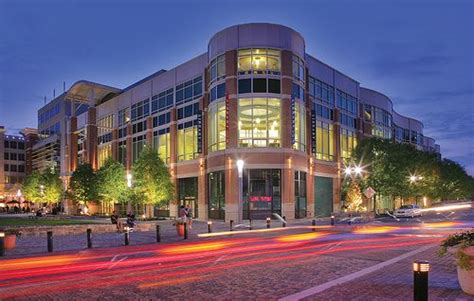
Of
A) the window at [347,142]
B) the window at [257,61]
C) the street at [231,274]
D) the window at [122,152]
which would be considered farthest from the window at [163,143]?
the street at [231,274]

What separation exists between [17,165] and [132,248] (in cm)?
13355

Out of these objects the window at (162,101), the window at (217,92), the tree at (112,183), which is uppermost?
the window at (162,101)

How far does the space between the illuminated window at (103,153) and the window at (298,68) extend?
3599 centimetres

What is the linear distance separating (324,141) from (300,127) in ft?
32.4

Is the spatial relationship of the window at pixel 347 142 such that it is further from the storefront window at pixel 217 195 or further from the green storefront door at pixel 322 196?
the storefront window at pixel 217 195

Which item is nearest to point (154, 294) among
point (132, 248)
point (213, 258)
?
point (213, 258)

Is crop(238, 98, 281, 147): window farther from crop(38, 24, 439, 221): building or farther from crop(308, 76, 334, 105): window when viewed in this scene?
crop(308, 76, 334, 105): window

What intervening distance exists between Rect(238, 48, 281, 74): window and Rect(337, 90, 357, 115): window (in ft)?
59.2

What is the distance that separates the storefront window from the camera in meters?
46.9

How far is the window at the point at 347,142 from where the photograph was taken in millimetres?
62188

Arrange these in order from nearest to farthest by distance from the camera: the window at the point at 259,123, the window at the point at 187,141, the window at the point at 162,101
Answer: the window at the point at 259,123
the window at the point at 187,141
the window at the point at 162,101

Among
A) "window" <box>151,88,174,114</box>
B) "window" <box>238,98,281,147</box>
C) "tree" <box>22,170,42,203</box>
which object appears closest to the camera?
"window" <box>238,98,281,147</box>

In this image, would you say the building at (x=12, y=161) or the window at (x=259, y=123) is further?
the building at (x=12, y=161)

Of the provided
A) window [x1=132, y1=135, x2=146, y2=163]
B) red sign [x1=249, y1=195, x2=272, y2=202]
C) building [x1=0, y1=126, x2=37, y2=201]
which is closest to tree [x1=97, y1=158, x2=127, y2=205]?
window [x1=132, y1=135, x2=146, y2=163]
